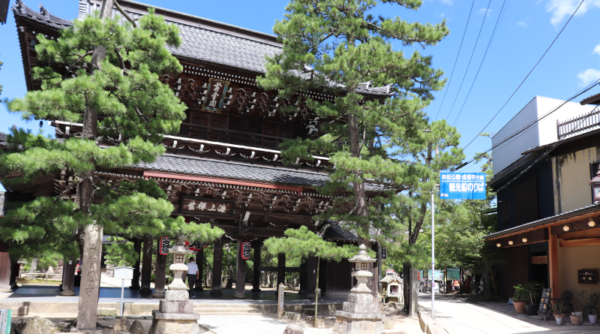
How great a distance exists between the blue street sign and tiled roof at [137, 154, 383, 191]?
2360 mm

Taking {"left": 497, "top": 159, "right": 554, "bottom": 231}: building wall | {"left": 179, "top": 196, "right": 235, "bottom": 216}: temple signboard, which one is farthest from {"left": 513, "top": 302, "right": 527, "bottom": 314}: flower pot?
{"left": 179, "top": 196, "right": 235, "bottom": 216}: temple signboard

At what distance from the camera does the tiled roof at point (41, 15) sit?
11375mm

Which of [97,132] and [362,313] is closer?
[97,132]

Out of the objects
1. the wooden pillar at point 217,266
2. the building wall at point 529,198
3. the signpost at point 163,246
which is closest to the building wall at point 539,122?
the building wall at point 529,198

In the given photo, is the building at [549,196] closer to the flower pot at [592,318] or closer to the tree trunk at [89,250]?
the flower pot at [592,318]

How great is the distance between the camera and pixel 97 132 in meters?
10.8

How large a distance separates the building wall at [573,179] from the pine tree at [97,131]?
14.8m

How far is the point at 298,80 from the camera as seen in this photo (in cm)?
1412

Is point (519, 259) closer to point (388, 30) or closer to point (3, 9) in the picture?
point (388, 30)

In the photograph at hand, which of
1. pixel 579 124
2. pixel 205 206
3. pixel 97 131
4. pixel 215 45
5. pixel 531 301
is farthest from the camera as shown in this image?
pixel 579 124

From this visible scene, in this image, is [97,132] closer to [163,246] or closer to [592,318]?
[163,246]

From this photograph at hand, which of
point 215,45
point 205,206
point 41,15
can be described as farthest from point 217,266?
point 41,15

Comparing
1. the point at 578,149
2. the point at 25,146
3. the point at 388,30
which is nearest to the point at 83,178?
the point at 25,146

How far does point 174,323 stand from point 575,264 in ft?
46.1
